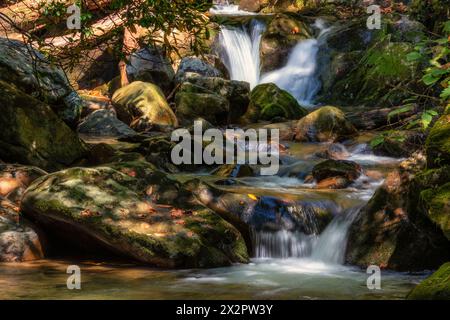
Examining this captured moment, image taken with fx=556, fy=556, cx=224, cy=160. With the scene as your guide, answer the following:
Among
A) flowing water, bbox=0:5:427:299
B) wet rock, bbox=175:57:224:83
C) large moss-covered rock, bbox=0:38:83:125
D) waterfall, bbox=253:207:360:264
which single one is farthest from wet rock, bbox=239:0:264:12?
waterfall, bbox=253:207:360:264

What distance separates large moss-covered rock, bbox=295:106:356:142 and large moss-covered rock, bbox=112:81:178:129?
341cm

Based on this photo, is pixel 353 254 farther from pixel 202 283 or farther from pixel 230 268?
pixel 202 283

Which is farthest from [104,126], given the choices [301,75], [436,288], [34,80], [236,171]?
[436,288]

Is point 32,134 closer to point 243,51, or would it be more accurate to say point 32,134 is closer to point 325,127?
point 325,127

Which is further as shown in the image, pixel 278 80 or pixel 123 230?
→ pixel 278 80

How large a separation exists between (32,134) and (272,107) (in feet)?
28.0

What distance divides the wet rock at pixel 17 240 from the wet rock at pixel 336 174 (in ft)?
15.3

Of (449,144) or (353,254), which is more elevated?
(449,144)

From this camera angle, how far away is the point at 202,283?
5.13m

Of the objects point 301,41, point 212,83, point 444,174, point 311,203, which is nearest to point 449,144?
point 444,174

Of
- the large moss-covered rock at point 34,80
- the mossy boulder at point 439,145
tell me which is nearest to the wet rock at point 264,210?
the mossy boulder at point 439,145

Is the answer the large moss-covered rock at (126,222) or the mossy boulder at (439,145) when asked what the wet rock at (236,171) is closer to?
the large moss-covered rock at (126,222)

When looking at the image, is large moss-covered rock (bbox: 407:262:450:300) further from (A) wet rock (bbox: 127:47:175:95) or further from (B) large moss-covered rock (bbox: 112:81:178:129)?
(A) wet rock (bbox: 127:47:175:95)

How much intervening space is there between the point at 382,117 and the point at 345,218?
7042 millimetres
